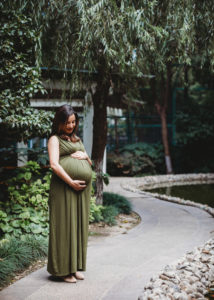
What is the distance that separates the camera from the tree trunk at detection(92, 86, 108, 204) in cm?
670

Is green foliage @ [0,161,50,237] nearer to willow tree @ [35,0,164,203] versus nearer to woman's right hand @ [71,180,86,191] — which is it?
willow tree @ [35,0,164,203]

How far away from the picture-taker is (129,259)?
176 inches

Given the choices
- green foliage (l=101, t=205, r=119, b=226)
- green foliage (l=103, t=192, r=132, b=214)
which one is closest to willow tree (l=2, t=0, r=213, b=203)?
green foliage (l=101, t=205, r=119, b=226)

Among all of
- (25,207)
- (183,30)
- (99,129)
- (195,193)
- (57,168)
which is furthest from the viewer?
(195,193)

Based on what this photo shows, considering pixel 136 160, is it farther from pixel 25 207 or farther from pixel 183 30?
pixel 25 207

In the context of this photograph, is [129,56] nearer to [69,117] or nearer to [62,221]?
[69,117]

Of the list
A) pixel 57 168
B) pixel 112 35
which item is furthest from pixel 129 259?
pixel 112 35

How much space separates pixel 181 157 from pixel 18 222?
43.2 ft

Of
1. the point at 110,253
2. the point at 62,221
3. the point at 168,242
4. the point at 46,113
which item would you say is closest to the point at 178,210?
the point at 168,242

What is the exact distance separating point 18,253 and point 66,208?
1.13 m

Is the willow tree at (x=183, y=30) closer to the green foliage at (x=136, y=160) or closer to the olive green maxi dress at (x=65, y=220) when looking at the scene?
the olive green maxi dress at (x=65, y=220)

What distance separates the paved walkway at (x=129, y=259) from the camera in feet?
Result: 11.3

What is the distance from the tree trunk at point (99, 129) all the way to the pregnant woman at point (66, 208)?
3.00 metres

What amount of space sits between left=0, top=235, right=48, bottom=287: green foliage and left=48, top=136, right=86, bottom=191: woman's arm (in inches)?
47.4
